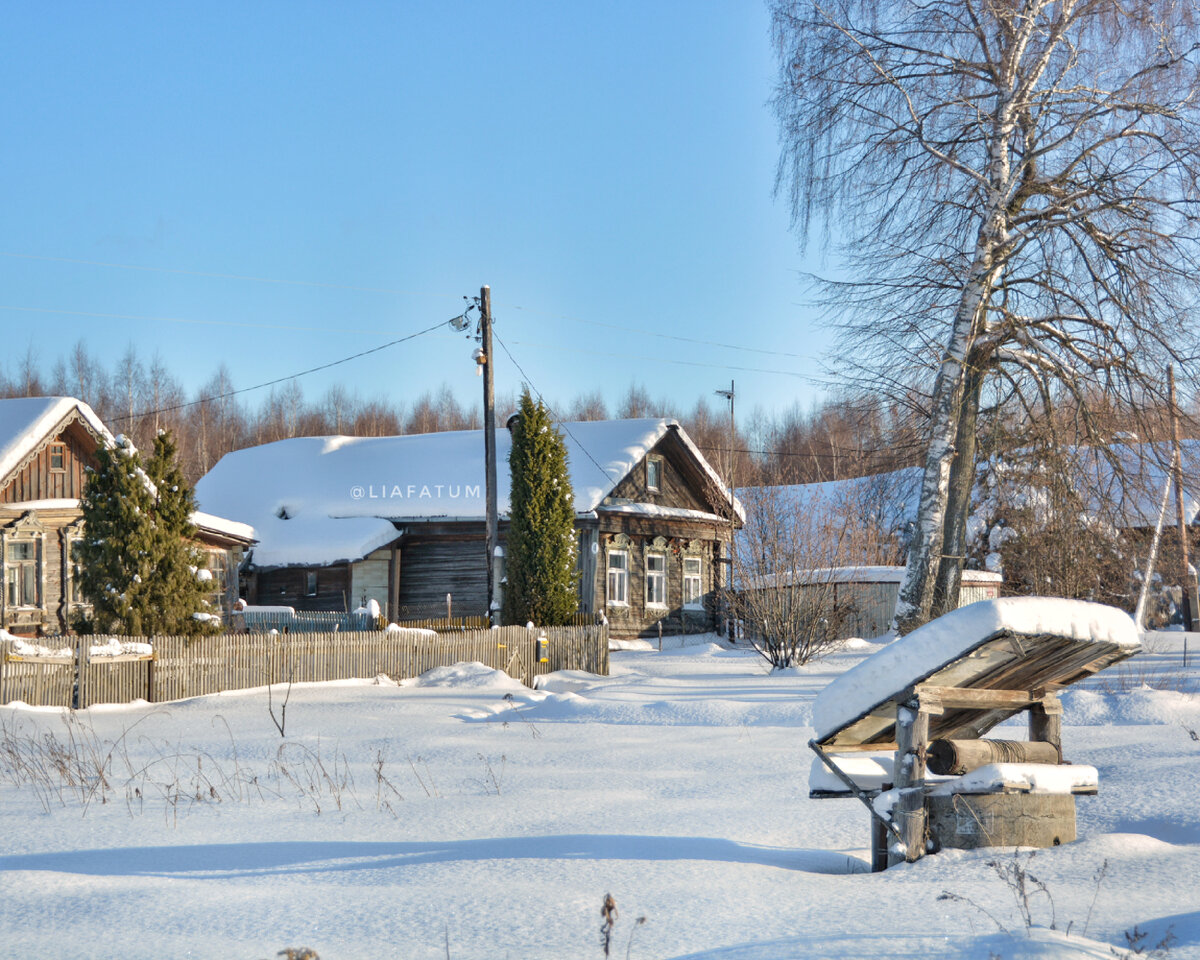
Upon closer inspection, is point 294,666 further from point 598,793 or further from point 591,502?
point 591,502

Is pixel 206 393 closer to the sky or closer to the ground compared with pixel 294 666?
closer to the sky

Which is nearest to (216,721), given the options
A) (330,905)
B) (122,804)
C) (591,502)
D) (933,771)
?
(122,804)

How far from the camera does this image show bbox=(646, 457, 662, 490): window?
30031 mm

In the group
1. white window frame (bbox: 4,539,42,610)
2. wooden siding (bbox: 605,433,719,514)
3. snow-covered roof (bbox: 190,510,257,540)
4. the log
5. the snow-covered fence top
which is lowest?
the log

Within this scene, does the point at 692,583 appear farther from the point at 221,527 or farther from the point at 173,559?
the point at 173,559

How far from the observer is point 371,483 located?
1186 inches

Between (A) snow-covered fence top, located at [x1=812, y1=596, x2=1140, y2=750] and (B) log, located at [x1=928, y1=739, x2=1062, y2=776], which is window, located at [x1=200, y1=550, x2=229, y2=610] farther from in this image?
(B) log, located at [x1=928, y1=739, x2=1062, y2=776]

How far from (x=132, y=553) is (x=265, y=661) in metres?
2.47

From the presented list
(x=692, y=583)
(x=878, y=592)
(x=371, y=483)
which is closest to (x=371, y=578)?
(x=371, y=483)

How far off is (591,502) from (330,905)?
868 inches

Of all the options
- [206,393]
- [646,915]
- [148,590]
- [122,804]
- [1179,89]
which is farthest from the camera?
[206,393]

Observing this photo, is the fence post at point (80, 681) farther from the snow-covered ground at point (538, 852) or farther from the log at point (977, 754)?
the log at point (977, 754)

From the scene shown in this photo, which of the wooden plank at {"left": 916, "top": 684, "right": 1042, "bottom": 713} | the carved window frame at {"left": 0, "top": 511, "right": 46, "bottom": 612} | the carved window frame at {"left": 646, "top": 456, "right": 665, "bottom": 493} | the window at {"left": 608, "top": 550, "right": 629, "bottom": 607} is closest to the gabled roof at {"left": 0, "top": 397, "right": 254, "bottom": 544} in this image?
the carved window frame at {"left": 0, "top": 511, "right": 46, "bottom": 612}

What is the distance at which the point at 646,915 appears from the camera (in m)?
4.58
